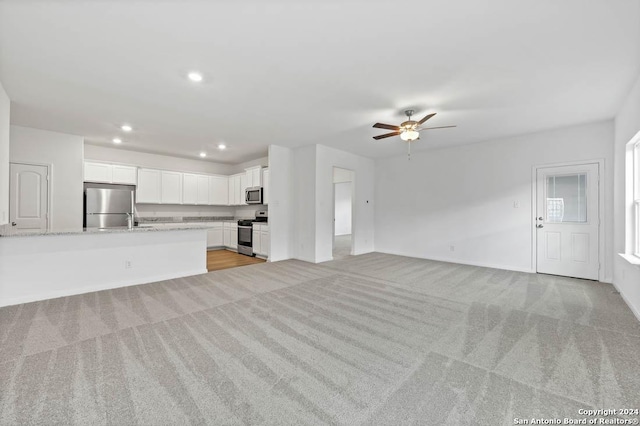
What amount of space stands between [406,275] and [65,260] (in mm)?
5284

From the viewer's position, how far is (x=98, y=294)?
3623 mm

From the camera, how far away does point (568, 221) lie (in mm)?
4629

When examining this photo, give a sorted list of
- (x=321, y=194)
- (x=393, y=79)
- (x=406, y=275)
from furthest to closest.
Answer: (x=321, y=194)
(x=406, y=275)
(x=393, y=79)

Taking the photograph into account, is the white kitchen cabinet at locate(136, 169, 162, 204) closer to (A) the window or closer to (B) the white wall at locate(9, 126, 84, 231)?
(B) the white wall at locate(9, 126, 84, 231)

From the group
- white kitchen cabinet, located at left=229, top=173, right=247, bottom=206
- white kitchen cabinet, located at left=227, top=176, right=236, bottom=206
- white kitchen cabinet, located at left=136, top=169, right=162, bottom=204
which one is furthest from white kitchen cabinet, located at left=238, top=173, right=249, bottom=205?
white kitchen cabinet, located at left=136, top=169, right=162, bottom=204

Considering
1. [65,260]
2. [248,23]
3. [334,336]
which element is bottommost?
[334,336]

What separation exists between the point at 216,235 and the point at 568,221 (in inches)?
324

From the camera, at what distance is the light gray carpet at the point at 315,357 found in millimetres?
1567

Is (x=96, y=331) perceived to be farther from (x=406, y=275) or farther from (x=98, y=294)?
(x=406, y=275)

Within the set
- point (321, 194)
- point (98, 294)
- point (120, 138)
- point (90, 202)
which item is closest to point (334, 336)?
point (98, 294)

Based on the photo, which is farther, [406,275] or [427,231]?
[427,231]

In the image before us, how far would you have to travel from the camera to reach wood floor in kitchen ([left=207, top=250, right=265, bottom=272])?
551cm

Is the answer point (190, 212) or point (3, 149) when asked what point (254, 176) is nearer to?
point (190, 212)

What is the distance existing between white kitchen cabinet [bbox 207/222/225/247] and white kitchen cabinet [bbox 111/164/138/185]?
88.4 inches
